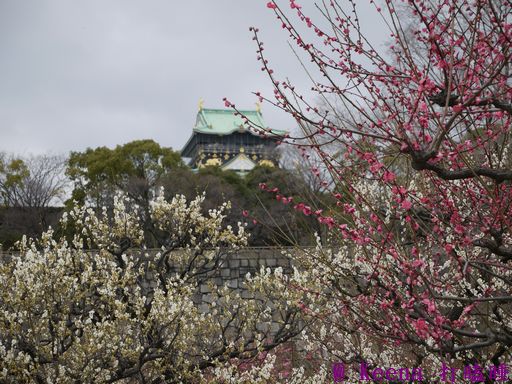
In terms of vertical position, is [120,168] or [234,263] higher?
[120,168]

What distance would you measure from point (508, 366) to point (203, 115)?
38.6m

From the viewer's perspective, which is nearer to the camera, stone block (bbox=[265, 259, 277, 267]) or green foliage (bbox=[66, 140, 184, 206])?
stone block (bbox=[265, 259, 277, 267])

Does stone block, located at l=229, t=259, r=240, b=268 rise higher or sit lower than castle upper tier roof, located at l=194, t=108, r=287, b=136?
lower

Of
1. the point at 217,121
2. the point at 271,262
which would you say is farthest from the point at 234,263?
the point at 217,121

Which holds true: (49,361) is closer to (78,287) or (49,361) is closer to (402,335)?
(78,287)

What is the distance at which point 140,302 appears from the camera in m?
5.57

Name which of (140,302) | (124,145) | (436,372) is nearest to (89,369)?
(140,302)

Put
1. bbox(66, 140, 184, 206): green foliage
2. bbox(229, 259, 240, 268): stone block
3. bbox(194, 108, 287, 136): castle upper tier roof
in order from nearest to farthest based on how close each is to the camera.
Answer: bbox(229, 259, 240, 268): stone block
bbox(66, 140, 184, 206): green foliage
bbox(194, 108, 287, 136): castle upper tier roof

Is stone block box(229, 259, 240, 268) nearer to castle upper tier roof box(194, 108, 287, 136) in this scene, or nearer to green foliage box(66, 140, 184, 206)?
green foliage box(66, 140, 184, 206)

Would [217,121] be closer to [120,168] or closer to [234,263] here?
[120,168]

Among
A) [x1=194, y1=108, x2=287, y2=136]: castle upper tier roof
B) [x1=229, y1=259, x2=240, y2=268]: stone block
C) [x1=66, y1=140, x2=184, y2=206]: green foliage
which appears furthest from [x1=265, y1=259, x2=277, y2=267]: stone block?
[x1=194, y1=108, x2=287, y2=136]: castle upper tier roof

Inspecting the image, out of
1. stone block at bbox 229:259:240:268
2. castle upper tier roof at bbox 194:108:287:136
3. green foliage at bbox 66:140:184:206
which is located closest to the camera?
stone block at bbox 229:259:240:268

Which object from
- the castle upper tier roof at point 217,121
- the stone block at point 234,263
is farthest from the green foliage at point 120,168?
the castle upper tier roof at point 217,121

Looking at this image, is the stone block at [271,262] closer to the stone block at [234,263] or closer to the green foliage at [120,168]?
the stone block at [234,263]
